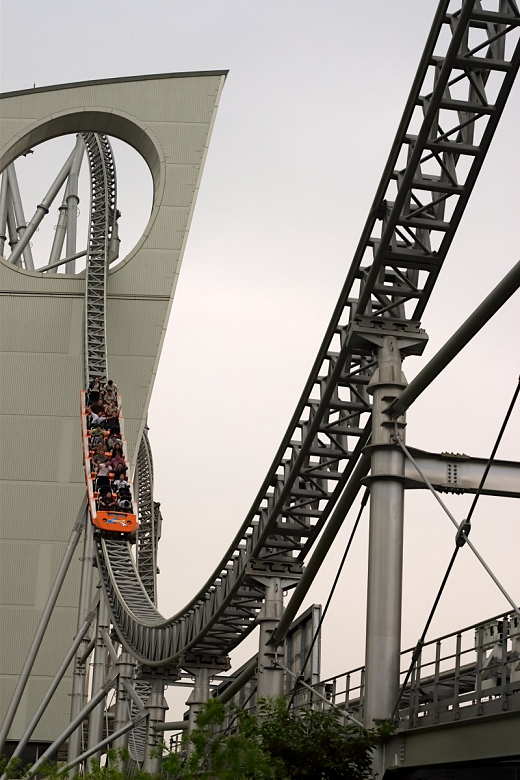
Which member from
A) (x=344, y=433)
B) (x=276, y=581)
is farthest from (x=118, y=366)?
(x=344, y=433)

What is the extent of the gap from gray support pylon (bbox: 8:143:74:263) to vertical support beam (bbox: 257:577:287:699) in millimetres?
24502

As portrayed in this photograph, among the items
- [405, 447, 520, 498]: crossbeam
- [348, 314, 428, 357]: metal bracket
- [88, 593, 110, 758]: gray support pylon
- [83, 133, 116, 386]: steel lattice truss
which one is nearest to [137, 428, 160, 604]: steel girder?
[83, 133, 116, 386]: steel lattice truss

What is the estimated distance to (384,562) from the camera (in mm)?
12742

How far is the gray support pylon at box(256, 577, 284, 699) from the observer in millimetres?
18578

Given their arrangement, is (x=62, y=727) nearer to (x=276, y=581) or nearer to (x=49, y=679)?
(x=49, y=679)

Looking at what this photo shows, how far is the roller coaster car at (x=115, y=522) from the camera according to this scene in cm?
2794

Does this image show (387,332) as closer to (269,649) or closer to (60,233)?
(269,649)

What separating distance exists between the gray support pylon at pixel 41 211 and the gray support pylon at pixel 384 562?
29239 mm

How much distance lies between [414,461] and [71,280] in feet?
97.5

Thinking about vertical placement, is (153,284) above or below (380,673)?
Answer: above

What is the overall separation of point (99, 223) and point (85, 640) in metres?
12.9

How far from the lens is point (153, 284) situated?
40.9 metres

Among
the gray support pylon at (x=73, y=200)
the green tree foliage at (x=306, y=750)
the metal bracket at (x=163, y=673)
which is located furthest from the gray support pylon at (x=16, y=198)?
the green tree foliage at (x=306, y=750)

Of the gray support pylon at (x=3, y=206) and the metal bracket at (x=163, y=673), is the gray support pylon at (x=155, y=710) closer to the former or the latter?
the metal bracket at (x=163, y=673)
